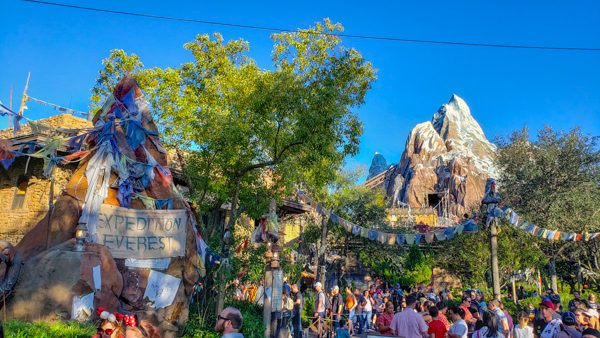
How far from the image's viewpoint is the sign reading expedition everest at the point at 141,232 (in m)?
10.3

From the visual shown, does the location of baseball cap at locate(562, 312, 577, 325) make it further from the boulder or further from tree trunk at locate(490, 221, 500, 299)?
the boulder

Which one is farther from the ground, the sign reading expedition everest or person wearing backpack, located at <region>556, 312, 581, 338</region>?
the sign reading expedition everest

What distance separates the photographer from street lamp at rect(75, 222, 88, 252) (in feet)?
29.8

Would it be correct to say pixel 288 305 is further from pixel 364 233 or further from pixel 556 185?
pixel 556 185

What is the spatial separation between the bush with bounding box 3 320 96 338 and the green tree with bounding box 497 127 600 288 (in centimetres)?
2191

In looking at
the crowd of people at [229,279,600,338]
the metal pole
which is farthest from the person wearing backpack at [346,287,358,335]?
the metal pole

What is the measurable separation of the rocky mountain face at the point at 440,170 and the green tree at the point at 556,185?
102 feet

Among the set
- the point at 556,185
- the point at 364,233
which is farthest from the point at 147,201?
the point at 556,185

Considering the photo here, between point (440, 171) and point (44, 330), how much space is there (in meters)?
66.7

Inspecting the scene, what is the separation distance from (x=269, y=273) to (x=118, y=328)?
5.68m

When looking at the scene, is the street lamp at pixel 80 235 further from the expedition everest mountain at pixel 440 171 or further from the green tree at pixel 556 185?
the expedition everest mountain at pixel 440 171

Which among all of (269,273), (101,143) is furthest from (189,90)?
(269,273)

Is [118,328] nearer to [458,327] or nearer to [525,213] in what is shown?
[458,327]

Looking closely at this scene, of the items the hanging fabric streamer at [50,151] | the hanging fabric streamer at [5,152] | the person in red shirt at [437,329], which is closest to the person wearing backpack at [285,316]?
the person in red shirt at [437,329]
